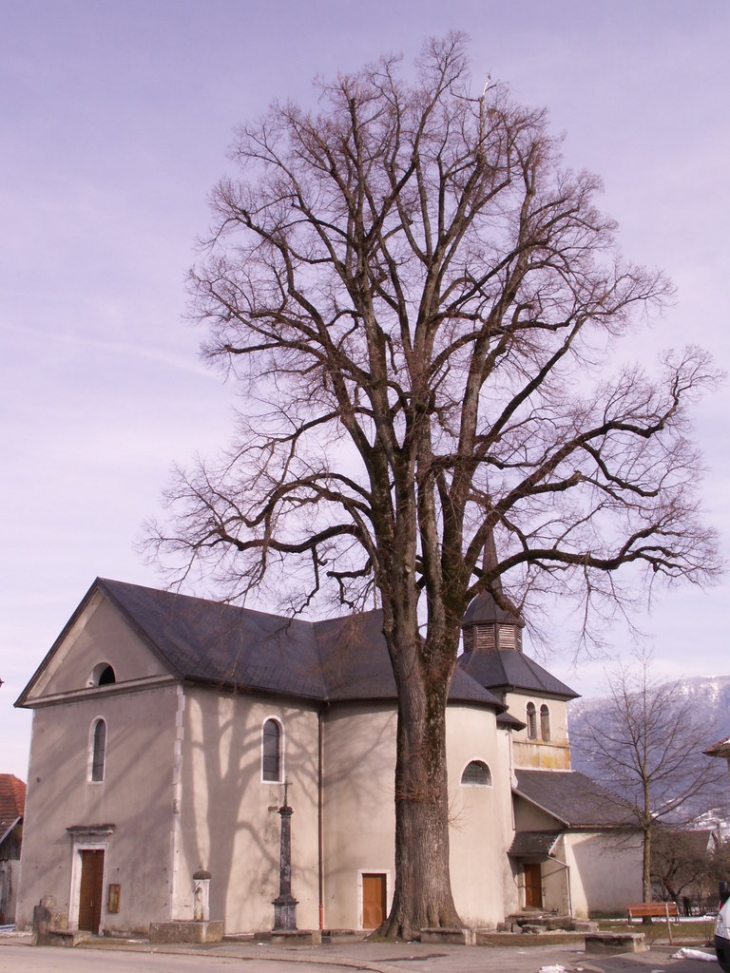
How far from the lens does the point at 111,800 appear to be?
25.6 metres

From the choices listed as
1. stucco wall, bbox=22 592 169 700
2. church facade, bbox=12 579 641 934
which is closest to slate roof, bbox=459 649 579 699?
church facade, bbox=12 579 641 934

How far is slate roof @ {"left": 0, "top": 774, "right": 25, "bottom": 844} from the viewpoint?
38719 mm

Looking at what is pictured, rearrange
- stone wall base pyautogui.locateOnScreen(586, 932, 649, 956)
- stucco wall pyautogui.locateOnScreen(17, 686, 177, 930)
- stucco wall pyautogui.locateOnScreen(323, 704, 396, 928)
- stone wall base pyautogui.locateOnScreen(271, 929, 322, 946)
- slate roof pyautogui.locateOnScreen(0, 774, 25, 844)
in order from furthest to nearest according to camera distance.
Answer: slate roof pyautogui.locateOnScreen(0, 774, 25, 844)
stucco wall pyautogui.locateOnScreen(323, 704, 396, 928)
stucco wall pyautogui.locateOnScreen(17, 686, 177, 930)
stone wall base pyautogui.locateOnScreen(271, 929, 322, 946)
stone wall base pyautogui.locateOnScreen(586, 932, 649, 956)

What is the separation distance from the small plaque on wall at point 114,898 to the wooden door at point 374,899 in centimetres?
633

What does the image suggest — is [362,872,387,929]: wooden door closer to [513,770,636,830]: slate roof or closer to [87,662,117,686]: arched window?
[87,662,117,686]: arched window

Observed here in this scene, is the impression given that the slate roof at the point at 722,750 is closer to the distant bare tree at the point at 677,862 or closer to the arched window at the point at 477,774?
the arched window at the point at 477,774

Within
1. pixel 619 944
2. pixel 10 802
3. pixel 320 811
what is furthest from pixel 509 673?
pixel 619 944

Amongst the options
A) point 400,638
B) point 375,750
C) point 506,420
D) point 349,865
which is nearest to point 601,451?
point 506,420

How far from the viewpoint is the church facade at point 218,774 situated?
24438 millimetres

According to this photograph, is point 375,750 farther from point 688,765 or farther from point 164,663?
point 688,765

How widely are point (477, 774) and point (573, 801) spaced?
44.1 feet

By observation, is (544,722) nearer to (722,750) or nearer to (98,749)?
(98,749)

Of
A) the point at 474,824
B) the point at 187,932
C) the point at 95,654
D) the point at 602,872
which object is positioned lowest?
the point at 602,872

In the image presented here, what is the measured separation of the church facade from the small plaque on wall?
7 cm
